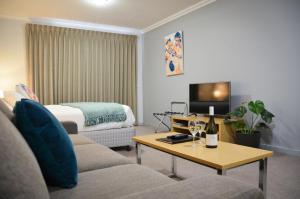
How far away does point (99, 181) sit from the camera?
110 cm

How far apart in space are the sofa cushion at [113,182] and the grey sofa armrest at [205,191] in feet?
0.81

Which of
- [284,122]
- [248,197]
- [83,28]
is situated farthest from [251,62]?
[83,28]

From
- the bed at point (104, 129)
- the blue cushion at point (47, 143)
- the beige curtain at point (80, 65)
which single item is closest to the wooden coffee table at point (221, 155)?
the blue cushion at point (47, 143)

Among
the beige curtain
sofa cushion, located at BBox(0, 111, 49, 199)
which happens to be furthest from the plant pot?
the beige curtain

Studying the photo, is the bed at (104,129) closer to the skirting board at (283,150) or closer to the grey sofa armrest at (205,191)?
the skirting board at (283,150)

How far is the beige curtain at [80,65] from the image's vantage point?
204 inches

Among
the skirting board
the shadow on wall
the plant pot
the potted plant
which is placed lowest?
the skirting board

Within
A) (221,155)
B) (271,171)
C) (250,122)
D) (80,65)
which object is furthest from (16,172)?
(80,65)

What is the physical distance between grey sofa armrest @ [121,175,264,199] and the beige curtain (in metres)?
5.01

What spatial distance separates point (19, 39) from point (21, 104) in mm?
4918

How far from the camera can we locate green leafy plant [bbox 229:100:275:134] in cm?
309

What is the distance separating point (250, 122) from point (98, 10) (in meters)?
3.53

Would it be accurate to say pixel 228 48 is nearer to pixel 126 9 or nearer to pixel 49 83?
pixel 126 9

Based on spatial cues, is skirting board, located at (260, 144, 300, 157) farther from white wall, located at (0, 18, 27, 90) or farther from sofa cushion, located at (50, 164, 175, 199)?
white wall, located at (0, 18, 27, 90)
